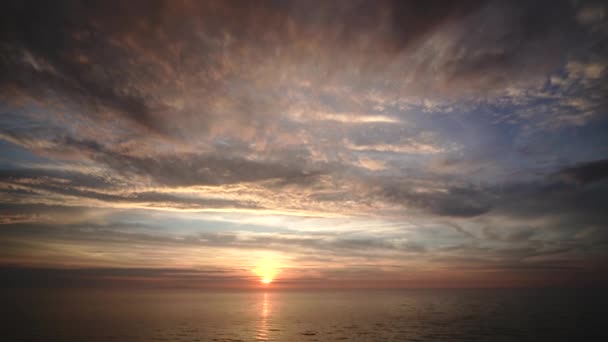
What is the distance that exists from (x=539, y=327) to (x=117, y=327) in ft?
290

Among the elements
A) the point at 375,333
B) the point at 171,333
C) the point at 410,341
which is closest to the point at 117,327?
the point at 171,333

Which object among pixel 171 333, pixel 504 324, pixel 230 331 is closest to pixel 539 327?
pixel 504 324

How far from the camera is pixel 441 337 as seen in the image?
53531 millimetres

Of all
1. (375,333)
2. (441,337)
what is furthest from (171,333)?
(441,337)

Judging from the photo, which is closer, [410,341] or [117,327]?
[410,341]

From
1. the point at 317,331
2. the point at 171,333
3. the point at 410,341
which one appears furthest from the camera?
the point at 317,331

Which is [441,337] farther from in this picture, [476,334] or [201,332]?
[201,332]

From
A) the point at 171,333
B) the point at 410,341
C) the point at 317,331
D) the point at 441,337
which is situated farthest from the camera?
the point at 317,331

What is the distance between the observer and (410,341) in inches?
1960

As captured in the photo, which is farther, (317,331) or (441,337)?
(317,331)

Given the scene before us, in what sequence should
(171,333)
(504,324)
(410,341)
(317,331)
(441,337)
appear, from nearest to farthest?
(410,341) → (441,337) → (171,333) → (317,331) → (504,324)

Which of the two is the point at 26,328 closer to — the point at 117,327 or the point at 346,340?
the point at 117,327

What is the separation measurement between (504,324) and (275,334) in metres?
52.2

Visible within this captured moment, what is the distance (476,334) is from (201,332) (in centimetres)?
5125
